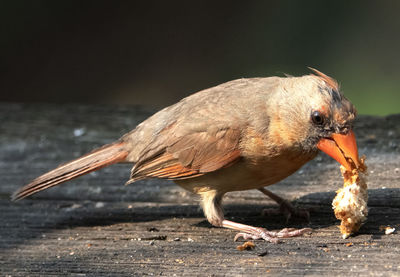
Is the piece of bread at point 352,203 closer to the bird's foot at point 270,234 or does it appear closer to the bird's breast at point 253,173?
the bird's foot at point 270,234

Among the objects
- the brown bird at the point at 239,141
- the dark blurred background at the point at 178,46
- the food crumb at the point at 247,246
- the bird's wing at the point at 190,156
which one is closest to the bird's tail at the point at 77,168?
the brown bird at the point at 239,141

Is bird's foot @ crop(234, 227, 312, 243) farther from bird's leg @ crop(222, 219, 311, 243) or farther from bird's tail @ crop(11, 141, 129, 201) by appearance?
bird's tail @ crop(11, 141, 129, 201)

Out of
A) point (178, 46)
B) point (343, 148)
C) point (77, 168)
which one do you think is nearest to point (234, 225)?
point (343, 148)

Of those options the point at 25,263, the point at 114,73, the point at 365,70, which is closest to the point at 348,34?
the point at 365,70

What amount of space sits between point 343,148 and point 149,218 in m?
1.27

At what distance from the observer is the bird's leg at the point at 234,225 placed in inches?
140

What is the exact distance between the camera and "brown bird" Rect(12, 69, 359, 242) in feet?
12.2

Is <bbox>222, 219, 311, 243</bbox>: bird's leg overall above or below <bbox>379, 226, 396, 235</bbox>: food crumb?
above

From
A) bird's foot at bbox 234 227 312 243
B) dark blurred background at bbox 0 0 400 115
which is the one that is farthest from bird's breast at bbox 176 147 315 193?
dark blurred background at bbox 0 0 400 115

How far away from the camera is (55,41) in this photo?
11.8 metres

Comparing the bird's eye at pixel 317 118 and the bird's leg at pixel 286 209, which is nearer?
the bird's eye at pixel 317 118

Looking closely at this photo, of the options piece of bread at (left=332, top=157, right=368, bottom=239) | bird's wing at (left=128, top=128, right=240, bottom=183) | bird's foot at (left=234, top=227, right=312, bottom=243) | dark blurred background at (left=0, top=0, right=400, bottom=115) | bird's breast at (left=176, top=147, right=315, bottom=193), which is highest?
dark blurred background at (left=0, top=0, right=400, bottom=115)

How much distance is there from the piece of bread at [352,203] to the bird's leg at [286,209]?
0.42 metres

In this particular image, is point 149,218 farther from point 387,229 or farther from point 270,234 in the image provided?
point 387,229
